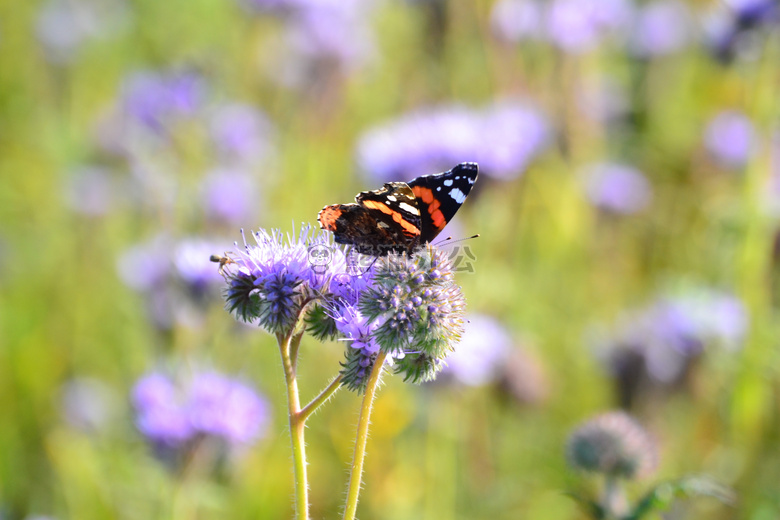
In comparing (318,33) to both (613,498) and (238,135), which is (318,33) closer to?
(238,135)

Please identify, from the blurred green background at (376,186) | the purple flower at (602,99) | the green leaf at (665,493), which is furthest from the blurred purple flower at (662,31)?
the green leaf at (665,493)

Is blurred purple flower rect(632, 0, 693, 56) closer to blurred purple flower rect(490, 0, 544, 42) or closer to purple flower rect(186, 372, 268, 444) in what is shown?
blurred purple flower rect(490, 0, 544, 42)

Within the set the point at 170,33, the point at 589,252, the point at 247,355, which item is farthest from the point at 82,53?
the point at 589,252

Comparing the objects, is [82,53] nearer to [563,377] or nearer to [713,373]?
[563,377]

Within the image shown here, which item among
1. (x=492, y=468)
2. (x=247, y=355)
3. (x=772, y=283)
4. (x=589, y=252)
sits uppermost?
(x=589, y=252)

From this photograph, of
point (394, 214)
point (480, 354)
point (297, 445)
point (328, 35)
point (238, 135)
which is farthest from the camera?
point (328, 35)

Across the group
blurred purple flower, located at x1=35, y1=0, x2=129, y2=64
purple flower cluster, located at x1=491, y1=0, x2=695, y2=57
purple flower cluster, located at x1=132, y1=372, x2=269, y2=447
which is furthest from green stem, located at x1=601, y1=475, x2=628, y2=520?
blurred purple flower, located at x1=35, y1=0, x2=129, y2=64

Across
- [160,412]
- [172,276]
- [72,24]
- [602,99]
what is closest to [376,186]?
[172,276]
